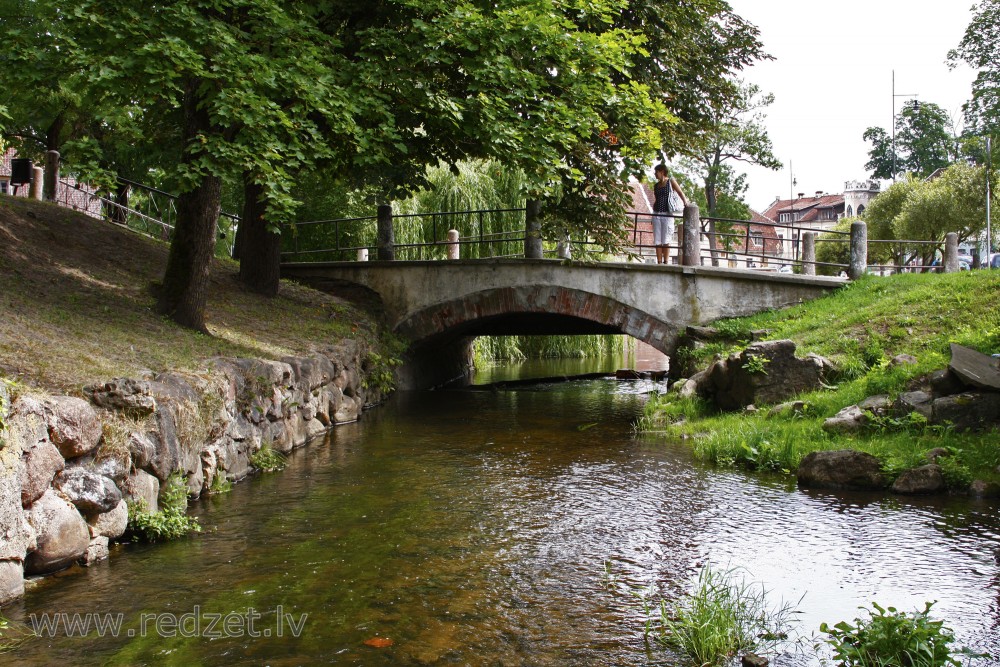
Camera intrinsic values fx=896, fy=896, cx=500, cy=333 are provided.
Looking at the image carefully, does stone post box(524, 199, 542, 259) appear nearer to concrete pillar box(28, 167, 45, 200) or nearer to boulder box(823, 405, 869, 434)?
boulder box(823, 405, 869, 434)

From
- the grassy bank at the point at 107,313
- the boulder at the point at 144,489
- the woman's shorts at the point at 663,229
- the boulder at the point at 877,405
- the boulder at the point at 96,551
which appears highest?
the woman's shorts at the point at 663,229

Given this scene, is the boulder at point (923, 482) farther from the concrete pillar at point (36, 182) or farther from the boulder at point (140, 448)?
the concrete pillar at point (36, 182)

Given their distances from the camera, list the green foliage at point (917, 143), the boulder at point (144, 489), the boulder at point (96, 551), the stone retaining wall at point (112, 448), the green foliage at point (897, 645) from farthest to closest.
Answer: the green foliage at point (917, 143)
the boulder at point (144, 489)
the boulder at point (96, 551)
the stone retaining wall at point (112, 448)
the green foliage at point (897, 645)

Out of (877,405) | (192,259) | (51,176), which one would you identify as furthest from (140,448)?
(51,176)

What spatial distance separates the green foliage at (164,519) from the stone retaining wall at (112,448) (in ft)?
0.35

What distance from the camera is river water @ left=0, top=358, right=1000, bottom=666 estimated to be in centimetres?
536

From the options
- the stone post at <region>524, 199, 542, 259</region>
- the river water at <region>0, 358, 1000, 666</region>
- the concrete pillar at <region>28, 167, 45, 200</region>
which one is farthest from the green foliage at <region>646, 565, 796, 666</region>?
the concrete pillar at <region>28, 167, 45, 200</region>

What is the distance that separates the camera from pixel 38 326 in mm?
9250

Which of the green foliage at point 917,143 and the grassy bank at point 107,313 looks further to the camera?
the green foliage at point 917,143

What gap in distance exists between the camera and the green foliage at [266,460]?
10461 millimetres

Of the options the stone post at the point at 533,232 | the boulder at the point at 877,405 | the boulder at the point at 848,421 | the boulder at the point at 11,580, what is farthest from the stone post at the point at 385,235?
the boulder at the point at 11,580

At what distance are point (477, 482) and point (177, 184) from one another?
508cm

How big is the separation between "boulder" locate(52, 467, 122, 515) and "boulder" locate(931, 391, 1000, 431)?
8.28 m

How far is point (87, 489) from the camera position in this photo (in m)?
6.61
